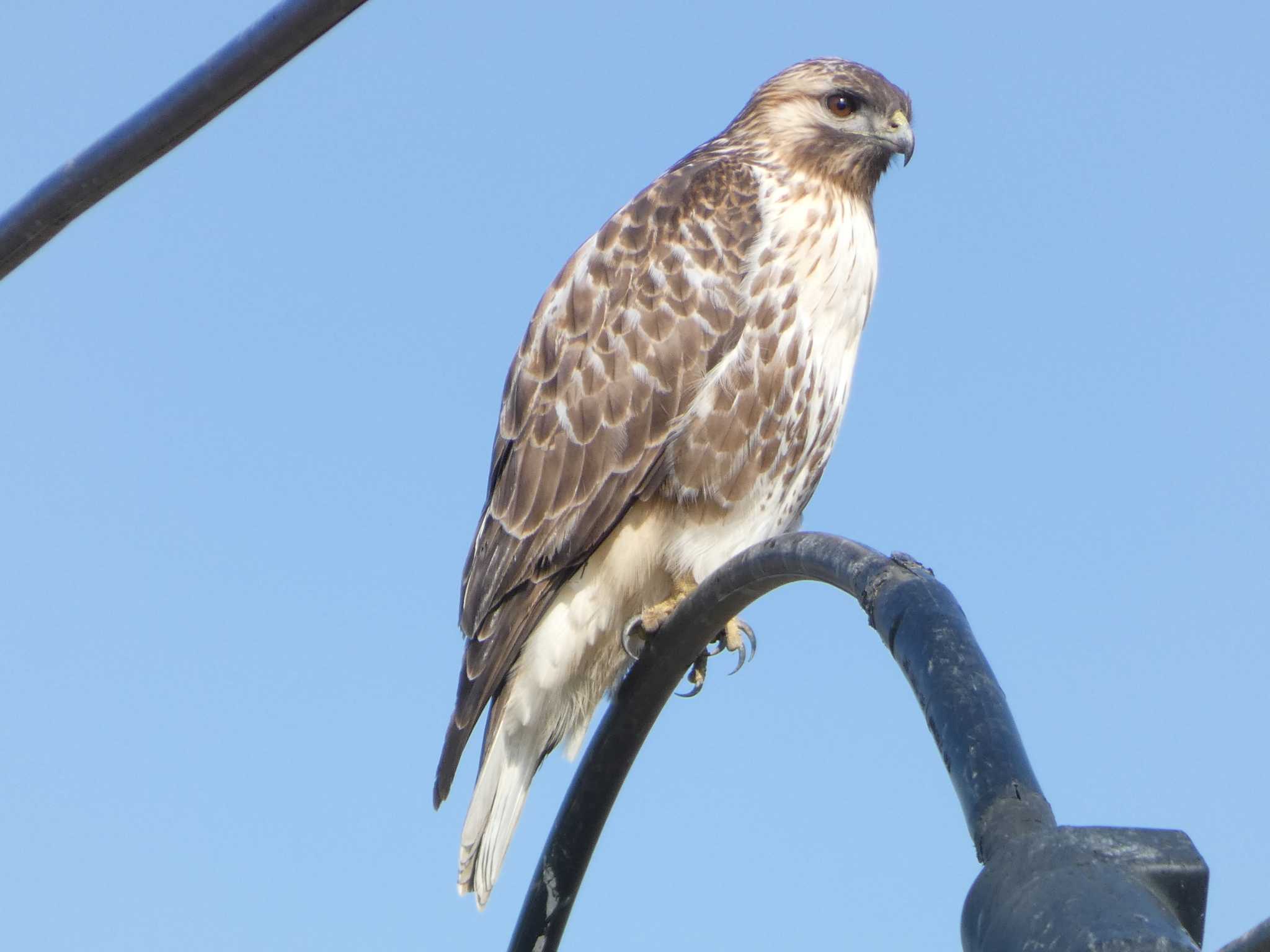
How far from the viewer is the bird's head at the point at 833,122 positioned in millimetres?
5691

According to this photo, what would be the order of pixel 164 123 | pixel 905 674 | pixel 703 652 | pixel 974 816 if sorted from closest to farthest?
pixel 974 816, pixel 164 123, pixel 905 674, pixel 703 652

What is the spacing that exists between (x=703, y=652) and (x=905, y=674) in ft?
8.92

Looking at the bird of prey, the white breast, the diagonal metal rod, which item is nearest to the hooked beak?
the bird of prey

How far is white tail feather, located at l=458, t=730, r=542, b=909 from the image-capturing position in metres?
5.09

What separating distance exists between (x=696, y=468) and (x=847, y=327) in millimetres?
688

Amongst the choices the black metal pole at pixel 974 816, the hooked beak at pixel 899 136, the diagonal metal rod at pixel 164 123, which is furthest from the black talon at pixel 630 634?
the diagonal metal rod at pixel 164 123

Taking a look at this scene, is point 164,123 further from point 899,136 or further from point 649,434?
point 899,136

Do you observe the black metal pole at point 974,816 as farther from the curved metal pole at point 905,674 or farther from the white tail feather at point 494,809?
the white tail feather at point 494,809

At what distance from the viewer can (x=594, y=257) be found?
5.62m

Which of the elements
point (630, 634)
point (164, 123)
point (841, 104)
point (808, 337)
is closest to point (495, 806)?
point (630, 634)

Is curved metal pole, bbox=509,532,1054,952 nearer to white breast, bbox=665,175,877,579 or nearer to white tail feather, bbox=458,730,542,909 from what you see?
white breast, bbox=665,175,877,579

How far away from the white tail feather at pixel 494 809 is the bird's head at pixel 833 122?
222 centimetres

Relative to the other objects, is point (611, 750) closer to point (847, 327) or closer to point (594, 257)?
point (847, 327)

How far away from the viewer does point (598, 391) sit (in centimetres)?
538
